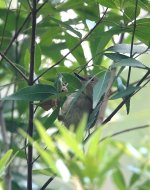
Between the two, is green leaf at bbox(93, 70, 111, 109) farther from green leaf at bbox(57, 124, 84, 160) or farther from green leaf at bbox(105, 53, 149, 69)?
green leaf at bbox(57, 124, 84, 160)

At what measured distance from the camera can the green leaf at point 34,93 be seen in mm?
729

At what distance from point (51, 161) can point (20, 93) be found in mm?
400

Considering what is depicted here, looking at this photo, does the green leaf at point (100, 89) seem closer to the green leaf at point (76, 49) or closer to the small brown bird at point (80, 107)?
the small brown bird at point (80, 107)

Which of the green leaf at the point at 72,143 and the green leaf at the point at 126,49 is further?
the green leaf at the point at 126,49

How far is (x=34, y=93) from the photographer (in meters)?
0.74

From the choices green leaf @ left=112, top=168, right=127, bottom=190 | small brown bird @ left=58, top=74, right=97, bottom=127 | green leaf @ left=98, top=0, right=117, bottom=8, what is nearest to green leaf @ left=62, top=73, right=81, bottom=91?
small brown bird @ left=58, top=74, right=97, bottom=127

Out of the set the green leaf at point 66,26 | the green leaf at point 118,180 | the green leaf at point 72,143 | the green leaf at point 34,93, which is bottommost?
the green leaf at point 118,180

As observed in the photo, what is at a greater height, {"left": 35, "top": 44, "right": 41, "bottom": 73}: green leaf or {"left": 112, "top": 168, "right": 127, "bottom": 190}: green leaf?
{"left": 35, "top": 44, "right": 41, "bottom": 73}: green leaf

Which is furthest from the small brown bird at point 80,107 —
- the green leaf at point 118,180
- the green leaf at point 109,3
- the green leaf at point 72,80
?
the green leaf at point 118,180

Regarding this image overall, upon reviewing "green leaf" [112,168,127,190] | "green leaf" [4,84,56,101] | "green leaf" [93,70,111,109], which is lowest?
"green leaf" [112,168,127,190]

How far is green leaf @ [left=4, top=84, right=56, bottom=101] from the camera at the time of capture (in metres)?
0.73

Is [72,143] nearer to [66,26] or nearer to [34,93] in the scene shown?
[34,93]

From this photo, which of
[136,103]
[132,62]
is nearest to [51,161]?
[132,62]

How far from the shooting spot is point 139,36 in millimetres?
798
